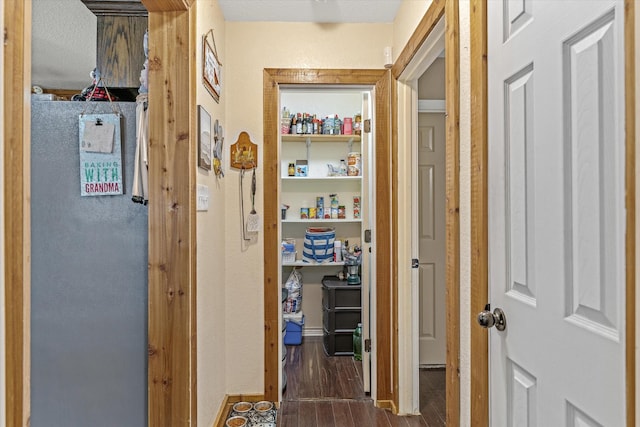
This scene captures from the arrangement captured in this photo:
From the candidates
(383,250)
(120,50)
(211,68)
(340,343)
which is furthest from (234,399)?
(120,50)

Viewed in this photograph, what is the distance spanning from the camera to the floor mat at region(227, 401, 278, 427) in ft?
7.61

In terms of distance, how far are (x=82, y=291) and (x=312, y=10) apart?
1990mm

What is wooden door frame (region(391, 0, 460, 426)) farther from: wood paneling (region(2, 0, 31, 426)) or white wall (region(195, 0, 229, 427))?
wood paneling (region(2, 0, 31, 426))

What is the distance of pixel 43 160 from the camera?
5.78 feet

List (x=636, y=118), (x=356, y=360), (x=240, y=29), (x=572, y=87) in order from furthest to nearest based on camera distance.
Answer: (x=356, y=360)
(x=240, y=29)
(x=572, y=87)
(x=636, y=118)

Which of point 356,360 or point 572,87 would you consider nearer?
point 572,87

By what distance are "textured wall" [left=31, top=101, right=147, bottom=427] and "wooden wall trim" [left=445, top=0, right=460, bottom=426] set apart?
52.0 inches

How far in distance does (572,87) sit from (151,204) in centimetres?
154

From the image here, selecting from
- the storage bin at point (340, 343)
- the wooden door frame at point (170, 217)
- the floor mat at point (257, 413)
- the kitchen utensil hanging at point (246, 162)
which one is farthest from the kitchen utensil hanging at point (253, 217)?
the storage bin at point (340, 343)

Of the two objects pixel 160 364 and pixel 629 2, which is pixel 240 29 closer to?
pixel 160 364

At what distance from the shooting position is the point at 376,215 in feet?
8.38

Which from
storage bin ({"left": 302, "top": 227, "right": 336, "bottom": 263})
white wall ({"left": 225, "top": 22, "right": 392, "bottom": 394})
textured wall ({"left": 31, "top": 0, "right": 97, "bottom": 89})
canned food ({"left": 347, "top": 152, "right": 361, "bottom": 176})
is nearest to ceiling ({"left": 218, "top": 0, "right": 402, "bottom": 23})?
white wall ({"left": 225, "top": 22, "right": 392, "bottom": 394})

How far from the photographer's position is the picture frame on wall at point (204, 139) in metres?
1.87

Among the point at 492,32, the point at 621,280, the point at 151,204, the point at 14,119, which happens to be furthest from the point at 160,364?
the point at 492,32
